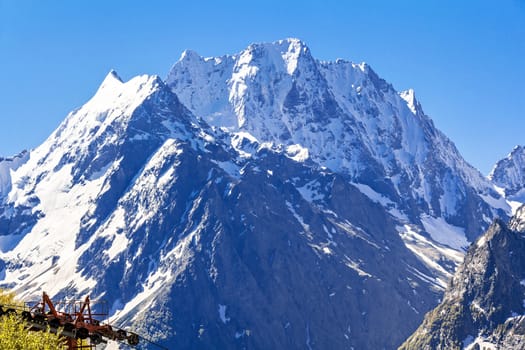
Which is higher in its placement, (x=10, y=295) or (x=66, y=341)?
(x=10, y=295)

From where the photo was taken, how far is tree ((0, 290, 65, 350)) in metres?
95.8

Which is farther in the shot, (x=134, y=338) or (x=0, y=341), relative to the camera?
(x=134, y=338)

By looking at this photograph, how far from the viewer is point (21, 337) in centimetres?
9700

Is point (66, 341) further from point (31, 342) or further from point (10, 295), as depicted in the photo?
point (10, 295)

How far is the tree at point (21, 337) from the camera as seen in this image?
95812 mm

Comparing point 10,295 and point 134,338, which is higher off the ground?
point 10,295

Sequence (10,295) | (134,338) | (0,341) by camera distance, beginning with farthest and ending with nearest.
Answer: (10,295)
(134,338)
(0,341)

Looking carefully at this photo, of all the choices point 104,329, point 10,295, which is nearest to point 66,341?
point 104,329

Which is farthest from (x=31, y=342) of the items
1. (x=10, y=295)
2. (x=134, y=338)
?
(x=10, y=295)

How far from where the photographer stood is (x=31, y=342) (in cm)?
9675

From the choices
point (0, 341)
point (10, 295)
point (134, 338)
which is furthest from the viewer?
point (10, 295)

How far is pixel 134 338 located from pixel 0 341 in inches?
553

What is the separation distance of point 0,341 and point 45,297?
273 inches

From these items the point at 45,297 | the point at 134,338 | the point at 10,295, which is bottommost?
the point at 134,338
